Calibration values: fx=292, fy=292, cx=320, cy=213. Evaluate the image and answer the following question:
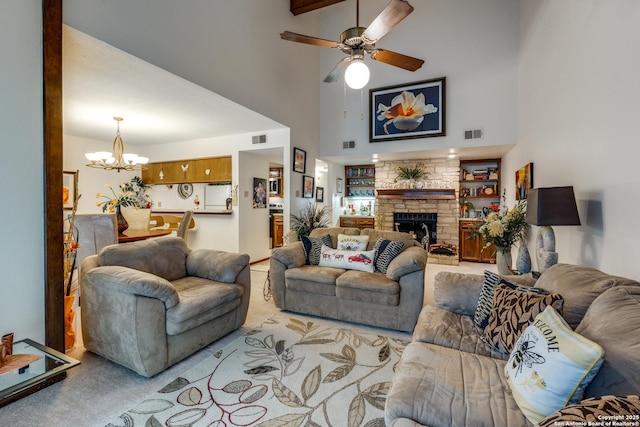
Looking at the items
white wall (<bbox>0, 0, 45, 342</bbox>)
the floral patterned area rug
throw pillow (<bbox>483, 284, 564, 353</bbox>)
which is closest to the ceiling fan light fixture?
throw pillow (<bbox>483, 284, 564, 353</bbox>)

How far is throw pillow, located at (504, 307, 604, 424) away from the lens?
1.00m

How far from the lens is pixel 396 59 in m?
3.00

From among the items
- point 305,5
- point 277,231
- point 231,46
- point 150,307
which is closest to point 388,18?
point 231,46

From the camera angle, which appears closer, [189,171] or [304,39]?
[304,39]

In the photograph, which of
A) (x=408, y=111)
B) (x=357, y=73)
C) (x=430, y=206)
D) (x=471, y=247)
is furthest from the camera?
(x=430, y=206)

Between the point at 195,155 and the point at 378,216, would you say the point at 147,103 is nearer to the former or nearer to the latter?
the point at 195,155

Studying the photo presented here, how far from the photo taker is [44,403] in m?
1.78

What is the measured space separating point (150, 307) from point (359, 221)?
18.3ft

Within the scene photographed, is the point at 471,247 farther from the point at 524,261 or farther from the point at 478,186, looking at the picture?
the point at 524,261

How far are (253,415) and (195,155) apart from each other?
5.05 meters

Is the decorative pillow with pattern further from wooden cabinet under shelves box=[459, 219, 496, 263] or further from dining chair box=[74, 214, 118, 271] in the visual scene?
wooden cabinet under shelves box=[459, 219, 496, 263]

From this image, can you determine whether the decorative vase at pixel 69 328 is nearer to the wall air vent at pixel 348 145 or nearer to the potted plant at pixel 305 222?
the potted plant at pixel 305 222

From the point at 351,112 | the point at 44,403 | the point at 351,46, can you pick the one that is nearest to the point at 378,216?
the point at 351,112

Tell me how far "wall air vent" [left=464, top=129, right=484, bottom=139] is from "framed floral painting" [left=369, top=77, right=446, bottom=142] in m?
0.35
